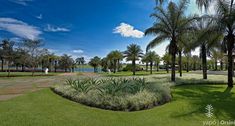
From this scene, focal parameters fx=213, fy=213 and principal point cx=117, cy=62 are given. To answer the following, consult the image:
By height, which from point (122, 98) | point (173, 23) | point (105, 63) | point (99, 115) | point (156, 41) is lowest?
point (99, 115)

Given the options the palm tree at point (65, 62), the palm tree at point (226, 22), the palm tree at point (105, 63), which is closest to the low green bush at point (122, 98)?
the palm tree at point (226, 22)

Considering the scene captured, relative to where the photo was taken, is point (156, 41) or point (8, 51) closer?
point (156, 41)

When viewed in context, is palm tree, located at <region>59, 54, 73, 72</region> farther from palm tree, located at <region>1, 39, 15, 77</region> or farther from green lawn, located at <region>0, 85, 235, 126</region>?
green lawn, located at <region>0, 85, 235, 126</region>

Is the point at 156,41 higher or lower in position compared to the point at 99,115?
higher

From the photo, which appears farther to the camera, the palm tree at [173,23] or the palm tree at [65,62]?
the palm tree at [65,62]

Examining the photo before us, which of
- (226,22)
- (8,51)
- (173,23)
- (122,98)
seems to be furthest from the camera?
(8,51)

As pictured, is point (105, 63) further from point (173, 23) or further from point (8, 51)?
point (173, 23)

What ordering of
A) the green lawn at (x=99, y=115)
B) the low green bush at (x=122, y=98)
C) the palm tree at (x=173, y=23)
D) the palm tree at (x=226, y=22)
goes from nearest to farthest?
the green lawn at (x=99, y=115) → the low green bush at (x=122, y=98) → the palm tree at (x=226, y=22) → the palm tree at (x=173, y=23)

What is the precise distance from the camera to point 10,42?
49.5m

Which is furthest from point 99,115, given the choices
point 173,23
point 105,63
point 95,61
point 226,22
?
point 95,61

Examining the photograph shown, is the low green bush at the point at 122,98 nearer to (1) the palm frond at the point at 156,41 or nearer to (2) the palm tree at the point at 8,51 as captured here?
(1) the palm frond at the point at 156,41

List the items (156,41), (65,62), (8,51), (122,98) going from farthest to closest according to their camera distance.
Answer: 1. (65,62)
2. (8,51)
3. (156,41)
4. (122,98)

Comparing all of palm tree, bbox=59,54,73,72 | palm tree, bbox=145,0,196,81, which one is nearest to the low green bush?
palm tree, bbox=145,0,196,81

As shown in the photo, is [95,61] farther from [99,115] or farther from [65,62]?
[99,115]
